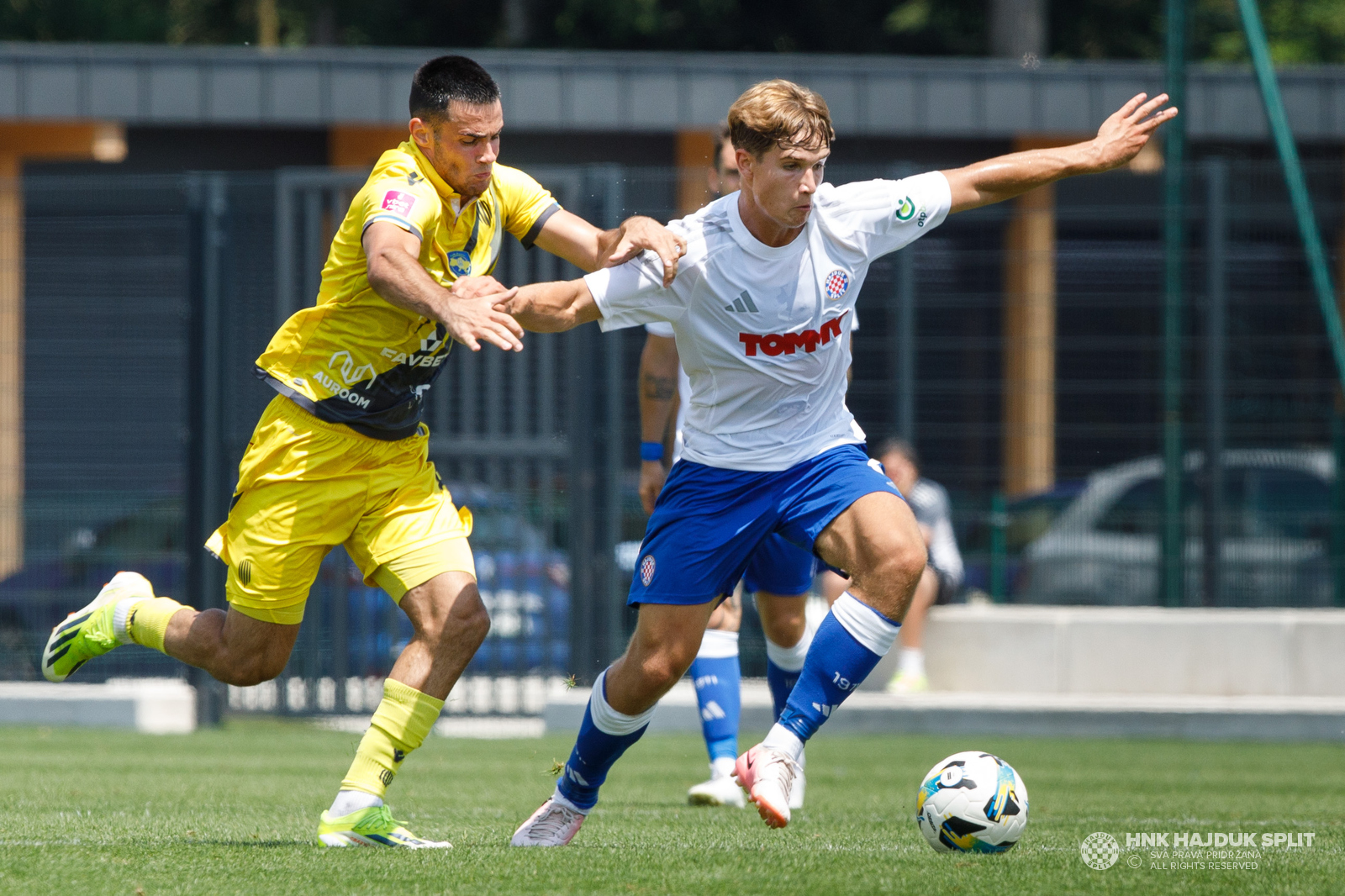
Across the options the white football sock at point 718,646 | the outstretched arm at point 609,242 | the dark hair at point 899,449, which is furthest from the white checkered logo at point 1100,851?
the dark hair at point 899,449

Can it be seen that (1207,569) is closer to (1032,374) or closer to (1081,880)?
(1032,374)

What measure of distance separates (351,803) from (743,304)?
183cm

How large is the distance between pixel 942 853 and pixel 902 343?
593cm

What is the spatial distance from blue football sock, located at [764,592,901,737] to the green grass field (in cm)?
39

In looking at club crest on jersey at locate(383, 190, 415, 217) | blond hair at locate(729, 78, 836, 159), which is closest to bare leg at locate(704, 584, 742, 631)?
blond hair at locate(729, 78, 836, 159)

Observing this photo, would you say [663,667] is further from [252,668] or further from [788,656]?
[788,656]

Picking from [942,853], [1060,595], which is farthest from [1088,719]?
[942,853]

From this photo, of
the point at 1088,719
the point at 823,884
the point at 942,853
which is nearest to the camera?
the point at 823,884

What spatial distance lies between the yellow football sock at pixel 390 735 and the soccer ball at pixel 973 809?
1472 millimetres

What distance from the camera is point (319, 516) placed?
16.4 ft

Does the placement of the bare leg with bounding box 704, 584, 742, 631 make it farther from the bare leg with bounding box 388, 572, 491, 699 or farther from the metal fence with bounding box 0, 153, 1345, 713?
the metal fence with bounding box 0, 153, 1345, 713

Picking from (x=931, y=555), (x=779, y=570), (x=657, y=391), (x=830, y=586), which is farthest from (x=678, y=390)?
(x=931, y=555)

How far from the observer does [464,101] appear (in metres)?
4.76

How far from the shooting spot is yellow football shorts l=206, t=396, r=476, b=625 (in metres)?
4.99
